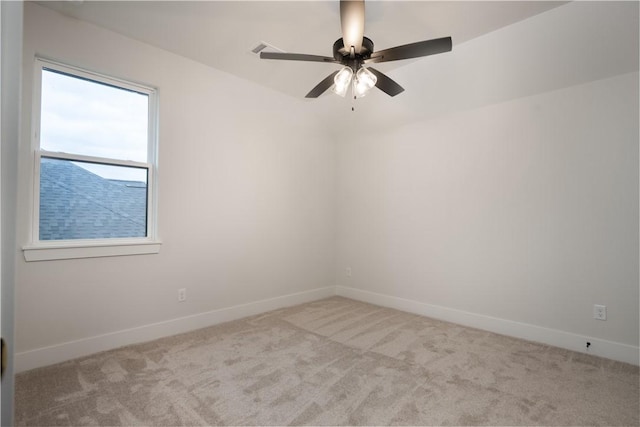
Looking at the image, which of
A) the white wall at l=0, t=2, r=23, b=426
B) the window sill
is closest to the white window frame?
the window sill

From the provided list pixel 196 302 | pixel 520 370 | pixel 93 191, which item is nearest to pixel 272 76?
pixel 93 191

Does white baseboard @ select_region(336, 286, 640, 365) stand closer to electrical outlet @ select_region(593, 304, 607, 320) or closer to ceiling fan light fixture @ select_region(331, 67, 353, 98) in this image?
electrical outlet @ select_region(593, 304, 607, 320)

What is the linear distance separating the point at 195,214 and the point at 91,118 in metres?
1.21

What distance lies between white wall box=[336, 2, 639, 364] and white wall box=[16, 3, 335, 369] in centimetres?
114

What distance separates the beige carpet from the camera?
6.01ft

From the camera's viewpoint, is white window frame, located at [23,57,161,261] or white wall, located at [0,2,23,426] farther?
white window frame, located at [23,57,161,261]

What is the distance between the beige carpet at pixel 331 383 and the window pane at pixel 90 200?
3.44ft

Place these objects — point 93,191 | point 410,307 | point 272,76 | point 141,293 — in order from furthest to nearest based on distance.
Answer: point 410,307 < point 272,76 < point 141,293 < point 93,191

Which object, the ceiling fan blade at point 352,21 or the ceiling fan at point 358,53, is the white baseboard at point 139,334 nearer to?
the ceiling fan at point 358,53

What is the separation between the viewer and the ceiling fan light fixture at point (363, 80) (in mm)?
2098

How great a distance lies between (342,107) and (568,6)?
2410mm

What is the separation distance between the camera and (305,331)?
3188 mm

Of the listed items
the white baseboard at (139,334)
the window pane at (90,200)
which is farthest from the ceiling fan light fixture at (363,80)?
the white baseboard at (139,334)

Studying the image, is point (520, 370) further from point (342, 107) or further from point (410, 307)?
point (342, 107)
